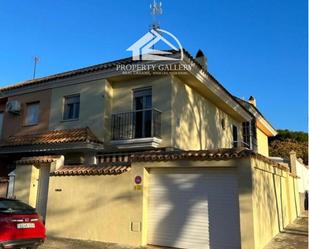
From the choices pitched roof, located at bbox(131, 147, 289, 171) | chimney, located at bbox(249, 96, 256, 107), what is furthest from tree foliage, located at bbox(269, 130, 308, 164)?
pitched roof, located at bbox(131, 147, 289, 171)

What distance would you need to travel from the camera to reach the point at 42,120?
56.8 feet

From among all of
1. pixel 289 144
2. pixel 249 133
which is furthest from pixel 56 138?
pixel 289 144

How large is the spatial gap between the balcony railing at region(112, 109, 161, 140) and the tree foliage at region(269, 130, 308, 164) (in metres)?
29.1

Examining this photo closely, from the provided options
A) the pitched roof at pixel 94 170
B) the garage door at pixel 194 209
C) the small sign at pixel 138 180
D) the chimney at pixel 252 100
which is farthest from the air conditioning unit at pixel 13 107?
the chimney at pixel 252 100

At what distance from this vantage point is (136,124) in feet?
47.9

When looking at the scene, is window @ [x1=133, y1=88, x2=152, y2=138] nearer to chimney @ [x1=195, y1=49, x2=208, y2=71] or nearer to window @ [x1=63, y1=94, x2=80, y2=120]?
window @ [x1=63, y1=94, x2=80, y2=120]

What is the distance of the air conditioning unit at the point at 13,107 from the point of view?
18078 mm

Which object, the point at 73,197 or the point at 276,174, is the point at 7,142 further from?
the point at 276,174

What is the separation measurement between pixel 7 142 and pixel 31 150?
3018 mm

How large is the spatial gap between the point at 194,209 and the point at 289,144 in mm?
35683

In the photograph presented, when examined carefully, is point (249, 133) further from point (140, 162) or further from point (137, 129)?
point (140, 162)

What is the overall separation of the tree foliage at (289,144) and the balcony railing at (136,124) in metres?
29.1

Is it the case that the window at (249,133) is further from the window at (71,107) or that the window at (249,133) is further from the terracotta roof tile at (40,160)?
the terracotta roof tile at (40,160)

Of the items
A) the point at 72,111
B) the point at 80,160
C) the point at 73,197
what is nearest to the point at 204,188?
the point at 73,197
